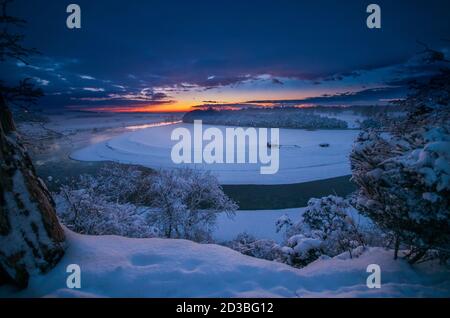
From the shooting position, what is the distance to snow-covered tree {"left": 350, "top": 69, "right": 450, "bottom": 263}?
3523 millimetres

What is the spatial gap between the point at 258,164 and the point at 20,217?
111 feet

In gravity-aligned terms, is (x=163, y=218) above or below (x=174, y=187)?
below

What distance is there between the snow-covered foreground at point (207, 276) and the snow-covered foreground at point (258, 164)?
22.1 m

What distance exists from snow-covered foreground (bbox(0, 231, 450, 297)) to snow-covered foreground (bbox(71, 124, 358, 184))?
22.1 meters

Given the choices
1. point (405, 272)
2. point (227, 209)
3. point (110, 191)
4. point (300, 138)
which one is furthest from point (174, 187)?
point (300, 138)

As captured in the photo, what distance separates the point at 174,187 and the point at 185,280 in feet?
36.3

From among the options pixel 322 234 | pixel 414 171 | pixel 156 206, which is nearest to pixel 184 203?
pixel 156 206

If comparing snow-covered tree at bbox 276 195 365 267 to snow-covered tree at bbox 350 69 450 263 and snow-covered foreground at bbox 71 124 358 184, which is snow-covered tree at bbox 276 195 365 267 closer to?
snow-covered tree at bbox 350 69 450 263

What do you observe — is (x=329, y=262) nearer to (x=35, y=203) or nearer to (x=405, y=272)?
(x=405, y=272)

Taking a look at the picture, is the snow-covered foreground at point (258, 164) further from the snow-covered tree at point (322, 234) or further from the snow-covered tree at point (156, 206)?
the snow-covered tree at point (322, 234)

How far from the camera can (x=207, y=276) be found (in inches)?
160

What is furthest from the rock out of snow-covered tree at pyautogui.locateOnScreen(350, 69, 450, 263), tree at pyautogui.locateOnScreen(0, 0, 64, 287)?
snow-covered tree at pyautogui.locateOnScreen(350, 69, 450, 263)

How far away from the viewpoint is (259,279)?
415 centimetres

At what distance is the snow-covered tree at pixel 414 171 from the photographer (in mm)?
3523
